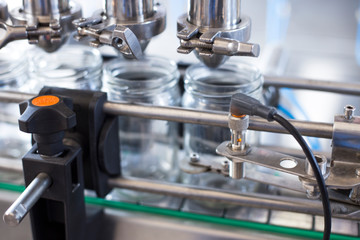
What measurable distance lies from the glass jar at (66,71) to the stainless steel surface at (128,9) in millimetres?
163

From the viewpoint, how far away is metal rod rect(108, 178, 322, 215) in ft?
2.08

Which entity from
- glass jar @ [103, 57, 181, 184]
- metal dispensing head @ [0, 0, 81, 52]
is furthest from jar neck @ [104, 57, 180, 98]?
metal dispensing head @ [0, 0, 81, 52]

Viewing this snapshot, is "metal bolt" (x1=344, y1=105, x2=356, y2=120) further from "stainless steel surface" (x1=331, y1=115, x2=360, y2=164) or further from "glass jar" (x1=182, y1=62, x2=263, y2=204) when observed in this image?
"glass jar" (x1=182, y1=62, x2=263, y2=204)

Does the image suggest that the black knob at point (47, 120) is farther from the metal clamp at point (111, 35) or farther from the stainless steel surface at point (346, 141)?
the stainless steel surface at point (346, 141)

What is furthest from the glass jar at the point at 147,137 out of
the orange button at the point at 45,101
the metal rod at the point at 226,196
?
the orange button at the point at 45,101

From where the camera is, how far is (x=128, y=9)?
24.8 inches

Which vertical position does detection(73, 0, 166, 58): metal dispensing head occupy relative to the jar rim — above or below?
above

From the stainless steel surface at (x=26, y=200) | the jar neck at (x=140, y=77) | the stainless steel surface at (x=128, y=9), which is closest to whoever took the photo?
the stainless steel surface at (x=26, y=200)

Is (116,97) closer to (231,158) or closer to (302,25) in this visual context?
(231,158)

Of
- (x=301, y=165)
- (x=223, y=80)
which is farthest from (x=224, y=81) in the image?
(x=301, y=165)

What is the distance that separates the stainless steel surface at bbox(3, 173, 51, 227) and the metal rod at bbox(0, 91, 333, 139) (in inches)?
5.4

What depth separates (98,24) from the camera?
63 centimetres

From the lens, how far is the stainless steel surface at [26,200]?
1.66 ft

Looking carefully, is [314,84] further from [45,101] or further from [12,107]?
[12,107]
